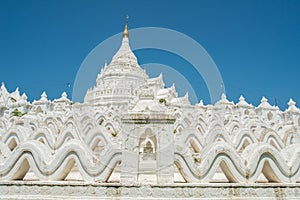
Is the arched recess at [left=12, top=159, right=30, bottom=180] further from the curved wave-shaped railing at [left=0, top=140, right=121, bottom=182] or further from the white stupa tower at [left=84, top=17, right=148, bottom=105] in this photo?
the white stupa tower at [left=84, top=17, right=148, bottom=105]

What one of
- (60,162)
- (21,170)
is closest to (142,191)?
(60,162)

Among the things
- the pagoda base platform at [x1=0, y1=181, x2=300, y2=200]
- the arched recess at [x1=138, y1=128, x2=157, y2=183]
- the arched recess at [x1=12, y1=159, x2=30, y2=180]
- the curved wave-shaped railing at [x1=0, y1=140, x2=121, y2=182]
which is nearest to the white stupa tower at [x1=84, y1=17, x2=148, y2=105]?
the arched recess at [x1=138, y1=128, x2=157, y2=183]

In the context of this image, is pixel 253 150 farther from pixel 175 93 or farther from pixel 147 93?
pixel 175 93

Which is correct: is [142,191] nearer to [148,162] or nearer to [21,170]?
[21,170]

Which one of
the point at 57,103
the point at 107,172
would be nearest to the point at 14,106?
the point at 57,103

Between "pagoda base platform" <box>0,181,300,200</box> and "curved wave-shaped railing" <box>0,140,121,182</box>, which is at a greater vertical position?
"curved wave-shaped railing" <box>0,140,121,182</box>

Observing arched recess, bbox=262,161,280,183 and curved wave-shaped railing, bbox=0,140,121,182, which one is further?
arched recess, bbox=262,161,280,183

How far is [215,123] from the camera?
10.4 m

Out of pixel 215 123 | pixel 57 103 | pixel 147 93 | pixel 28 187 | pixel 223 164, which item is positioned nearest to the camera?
pixel 28 187

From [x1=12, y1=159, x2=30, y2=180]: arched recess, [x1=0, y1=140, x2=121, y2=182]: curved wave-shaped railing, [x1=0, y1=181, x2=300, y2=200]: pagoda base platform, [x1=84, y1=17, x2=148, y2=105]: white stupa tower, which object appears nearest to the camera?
[x1=0, y1=181, x2=300, y2=200]: pagoda base platform

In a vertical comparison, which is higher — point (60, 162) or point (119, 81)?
point (119, 81)

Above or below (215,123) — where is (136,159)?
below

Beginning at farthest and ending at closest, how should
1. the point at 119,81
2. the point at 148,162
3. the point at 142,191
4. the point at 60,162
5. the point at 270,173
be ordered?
the point at 119,81 < the point at 148,162 < the point at 270,173 < the point at 60,162 < the point at 142,191

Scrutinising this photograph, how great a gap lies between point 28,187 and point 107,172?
150cm
